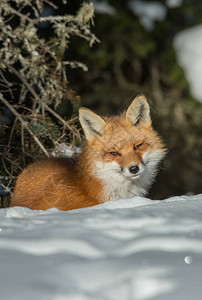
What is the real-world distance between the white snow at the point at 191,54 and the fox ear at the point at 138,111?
3057 mm

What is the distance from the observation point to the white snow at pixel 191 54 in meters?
6.25

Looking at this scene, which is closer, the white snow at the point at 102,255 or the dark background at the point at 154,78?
the white snow at the point at 102,255

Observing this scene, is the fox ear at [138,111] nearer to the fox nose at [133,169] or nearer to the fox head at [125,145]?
the fox head at [125,145]

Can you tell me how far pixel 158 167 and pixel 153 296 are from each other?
2047 millimetres

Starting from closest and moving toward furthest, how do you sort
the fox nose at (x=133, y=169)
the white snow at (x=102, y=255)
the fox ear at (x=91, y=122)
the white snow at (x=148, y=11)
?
the white snow at (x=102, y=255) < the fox nose at (x=133, y=169) < the fox ear at (x=91, y=122) < the white snow at (x=148, y=11)

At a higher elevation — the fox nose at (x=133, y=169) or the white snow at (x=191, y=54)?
the white snow at (x=191, y=54)

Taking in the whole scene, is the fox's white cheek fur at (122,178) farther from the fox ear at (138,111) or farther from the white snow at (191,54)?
the white snow at (191,54)

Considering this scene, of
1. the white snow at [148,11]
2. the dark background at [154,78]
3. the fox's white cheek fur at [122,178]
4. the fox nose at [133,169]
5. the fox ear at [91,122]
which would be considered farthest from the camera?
the white snow at [148,11]

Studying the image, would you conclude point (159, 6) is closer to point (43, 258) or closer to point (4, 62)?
point (4, 62)

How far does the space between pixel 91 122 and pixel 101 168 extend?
15.1 inches

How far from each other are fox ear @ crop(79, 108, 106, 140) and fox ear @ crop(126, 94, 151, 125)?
0.21 metres

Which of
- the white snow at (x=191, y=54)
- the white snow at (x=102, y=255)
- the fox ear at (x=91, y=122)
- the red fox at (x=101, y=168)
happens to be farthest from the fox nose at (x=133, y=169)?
the white snow at (x=191, y=54)

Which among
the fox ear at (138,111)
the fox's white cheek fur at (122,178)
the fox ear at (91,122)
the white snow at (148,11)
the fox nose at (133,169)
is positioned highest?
the white snow at (148,11)

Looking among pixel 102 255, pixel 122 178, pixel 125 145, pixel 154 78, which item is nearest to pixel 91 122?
pixel 125 145
